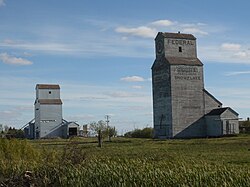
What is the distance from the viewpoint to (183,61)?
80938 mm

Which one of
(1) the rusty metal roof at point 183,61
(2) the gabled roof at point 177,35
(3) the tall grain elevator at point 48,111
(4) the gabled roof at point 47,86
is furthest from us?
(4) the gabled roof at point 47,86

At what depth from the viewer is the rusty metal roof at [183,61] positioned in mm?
79938

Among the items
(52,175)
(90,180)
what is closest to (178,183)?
(90,180)

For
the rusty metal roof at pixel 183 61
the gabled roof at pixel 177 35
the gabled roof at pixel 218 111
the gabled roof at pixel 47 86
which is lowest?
the gabled roof at pixel 218 111

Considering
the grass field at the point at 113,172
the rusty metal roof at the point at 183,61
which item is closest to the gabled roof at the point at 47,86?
the rusty metal roof at the point at 183,61

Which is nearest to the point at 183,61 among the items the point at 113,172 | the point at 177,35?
the point at 177,35

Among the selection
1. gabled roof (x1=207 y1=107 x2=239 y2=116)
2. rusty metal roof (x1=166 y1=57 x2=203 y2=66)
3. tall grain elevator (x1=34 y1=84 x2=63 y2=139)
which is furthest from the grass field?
tall grain elevator (x1=34 y1=84 x2=63 y2=139)

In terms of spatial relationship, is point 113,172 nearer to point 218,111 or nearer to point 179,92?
point 179,92

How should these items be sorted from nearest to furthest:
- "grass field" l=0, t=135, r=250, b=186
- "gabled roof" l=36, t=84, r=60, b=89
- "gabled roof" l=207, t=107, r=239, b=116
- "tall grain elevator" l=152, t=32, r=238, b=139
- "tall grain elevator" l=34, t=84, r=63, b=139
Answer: "grass field" l=0, t=135, r=250, b=186 < "gabled roof" l=207, t=107, r=239, b=116 < "tall grain elevator" l=152, t=32, r=238, b=139 < "tall grain elevator" l=34, t=84, r=63, b=139 < "gabled roof" l=36, t=84, r=60, b=89

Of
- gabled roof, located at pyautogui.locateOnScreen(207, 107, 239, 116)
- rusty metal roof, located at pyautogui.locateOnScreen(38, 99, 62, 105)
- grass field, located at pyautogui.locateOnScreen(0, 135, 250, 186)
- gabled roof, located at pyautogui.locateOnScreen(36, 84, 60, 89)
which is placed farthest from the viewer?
gabled roof, located at pyautogui.locateOnScreen(36, 84, 60, 89)

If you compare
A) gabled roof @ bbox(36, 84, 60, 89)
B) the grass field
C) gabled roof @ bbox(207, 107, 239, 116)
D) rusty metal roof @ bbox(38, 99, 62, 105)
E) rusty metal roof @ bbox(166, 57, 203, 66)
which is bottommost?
the grass field

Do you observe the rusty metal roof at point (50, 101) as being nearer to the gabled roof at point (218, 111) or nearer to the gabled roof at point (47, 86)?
the gabled roof at point (47, 86)

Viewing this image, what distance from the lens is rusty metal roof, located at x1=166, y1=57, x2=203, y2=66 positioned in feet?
262

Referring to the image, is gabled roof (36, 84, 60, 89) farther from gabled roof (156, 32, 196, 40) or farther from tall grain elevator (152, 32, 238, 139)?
gabled roof (156, 32, 196, 40)
